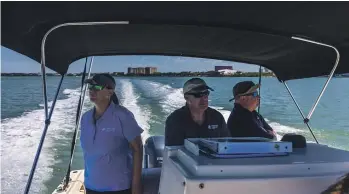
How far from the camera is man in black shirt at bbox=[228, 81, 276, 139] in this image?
2672 mm

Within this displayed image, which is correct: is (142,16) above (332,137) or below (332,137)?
above

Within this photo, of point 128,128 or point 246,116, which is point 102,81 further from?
point 246,116

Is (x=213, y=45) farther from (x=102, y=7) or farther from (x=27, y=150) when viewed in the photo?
(x=27, y=150)

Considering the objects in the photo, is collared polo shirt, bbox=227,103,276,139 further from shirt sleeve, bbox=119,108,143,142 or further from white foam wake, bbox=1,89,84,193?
white foam wake, bbox=1,89,84,193

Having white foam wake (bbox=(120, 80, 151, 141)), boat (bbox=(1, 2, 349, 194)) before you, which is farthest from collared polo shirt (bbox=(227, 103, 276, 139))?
white foam wake (bbox=(120, 80, 151, 141))

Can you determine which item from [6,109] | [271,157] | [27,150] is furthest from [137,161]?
[6,109]

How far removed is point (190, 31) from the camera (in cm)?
235

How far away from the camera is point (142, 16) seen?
1.94 m

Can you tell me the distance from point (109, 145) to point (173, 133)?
1.20 ft

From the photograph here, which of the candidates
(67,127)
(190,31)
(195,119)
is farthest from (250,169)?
(67,127)

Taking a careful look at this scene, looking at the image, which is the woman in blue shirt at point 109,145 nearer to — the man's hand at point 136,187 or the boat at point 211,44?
the man's hand at point 136,187

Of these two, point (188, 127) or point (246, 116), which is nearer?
point (188, 127)

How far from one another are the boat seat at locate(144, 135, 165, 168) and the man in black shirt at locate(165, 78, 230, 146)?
2.58 ft

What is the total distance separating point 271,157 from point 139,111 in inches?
387
